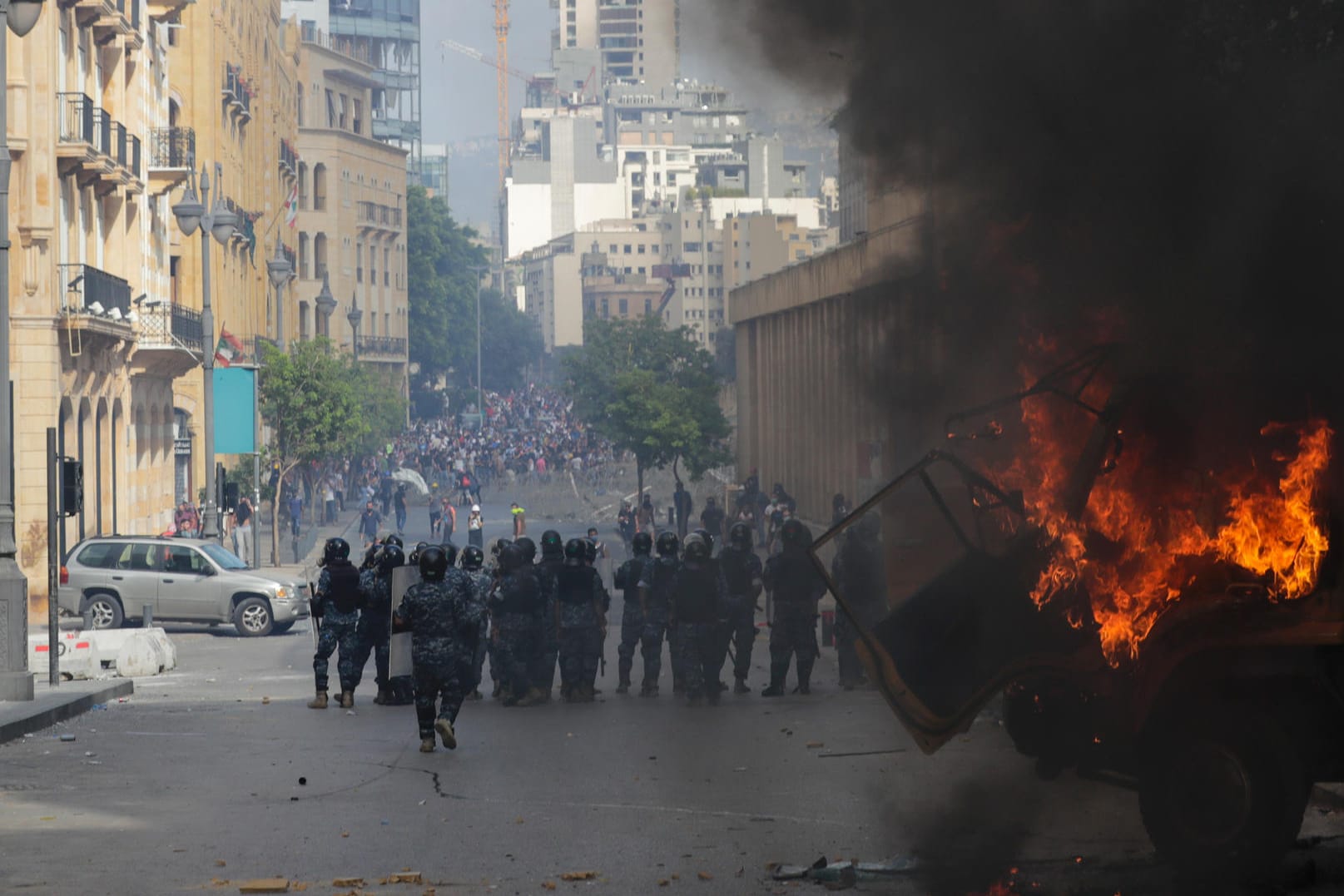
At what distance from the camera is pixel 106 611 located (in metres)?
24.0

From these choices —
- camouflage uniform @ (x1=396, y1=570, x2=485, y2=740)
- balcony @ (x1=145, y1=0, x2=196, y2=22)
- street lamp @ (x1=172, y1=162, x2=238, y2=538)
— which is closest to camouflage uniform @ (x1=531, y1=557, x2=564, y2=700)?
camouflage uniform @ (x1=396, y1=570, x2=485, y2=740)

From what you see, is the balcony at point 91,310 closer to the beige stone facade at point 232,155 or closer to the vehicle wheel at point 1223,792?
the beige stone facade at point 232,155

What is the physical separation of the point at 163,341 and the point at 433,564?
2553cm

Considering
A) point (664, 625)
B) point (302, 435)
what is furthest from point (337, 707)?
point (302, 435)

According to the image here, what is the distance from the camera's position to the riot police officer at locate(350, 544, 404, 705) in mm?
15469

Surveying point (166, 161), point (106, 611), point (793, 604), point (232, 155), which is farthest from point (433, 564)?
point (232, 155)

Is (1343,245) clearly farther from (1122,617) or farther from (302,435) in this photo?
(302,435)

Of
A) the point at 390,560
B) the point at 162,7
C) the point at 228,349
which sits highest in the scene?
the point at 162,7

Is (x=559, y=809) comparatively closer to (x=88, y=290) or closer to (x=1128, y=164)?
(x=1128, y=164)

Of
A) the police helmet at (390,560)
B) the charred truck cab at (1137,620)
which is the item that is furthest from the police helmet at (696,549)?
the charred truck cab at (1137,620)

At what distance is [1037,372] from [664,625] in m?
7.13

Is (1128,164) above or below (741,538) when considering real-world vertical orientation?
above

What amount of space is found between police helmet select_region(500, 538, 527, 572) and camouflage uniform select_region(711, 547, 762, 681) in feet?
5.58

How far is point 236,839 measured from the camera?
8.93 m
